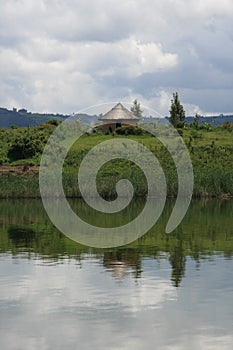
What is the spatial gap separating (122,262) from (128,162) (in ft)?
140

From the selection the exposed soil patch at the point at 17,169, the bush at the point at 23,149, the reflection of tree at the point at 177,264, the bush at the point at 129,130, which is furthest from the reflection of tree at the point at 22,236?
the bush at the point at 129,130

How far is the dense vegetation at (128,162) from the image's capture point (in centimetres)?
5603

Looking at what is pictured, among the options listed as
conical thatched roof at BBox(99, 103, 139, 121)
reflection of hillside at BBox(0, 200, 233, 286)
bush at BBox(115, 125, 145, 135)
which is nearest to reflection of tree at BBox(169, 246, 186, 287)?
reflection of hillside at BBox(0, 200, 233, 286)

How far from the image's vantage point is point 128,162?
6731 centimetres

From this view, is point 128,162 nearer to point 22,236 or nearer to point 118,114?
point 118,114

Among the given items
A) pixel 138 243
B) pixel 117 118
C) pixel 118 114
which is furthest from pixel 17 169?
pixel 138 243

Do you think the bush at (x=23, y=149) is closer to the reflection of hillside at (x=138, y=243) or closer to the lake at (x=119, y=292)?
the reflection of hillside at (x=138, y=243)

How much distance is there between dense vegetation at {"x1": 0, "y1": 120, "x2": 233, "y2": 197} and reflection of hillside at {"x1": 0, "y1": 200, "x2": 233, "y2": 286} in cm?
1344

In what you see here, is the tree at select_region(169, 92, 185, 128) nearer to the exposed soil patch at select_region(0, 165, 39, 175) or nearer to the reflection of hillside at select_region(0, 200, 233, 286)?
the exposed soil patch at select_region(0, 165, 39, 175)

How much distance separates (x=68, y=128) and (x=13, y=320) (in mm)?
60778

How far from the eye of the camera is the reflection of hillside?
25.0 meters

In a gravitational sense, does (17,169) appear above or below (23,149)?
below

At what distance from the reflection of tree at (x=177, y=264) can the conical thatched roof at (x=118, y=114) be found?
2033 inches

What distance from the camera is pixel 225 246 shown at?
2820 centimetres
